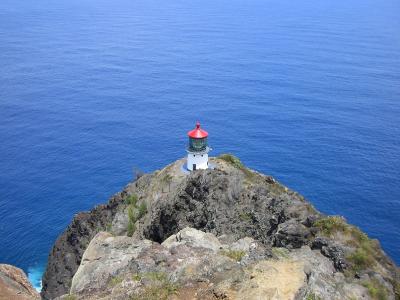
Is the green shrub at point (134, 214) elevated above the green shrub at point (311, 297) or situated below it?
below

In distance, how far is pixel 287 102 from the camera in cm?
12562

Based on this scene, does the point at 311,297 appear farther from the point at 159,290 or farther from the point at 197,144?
the point at 197,144

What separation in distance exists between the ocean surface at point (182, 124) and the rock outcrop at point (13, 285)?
33962 mm

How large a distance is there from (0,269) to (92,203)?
163 ft

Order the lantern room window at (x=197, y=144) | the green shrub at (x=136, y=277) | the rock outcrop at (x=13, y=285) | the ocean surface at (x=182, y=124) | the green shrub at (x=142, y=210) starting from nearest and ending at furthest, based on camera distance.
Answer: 1. the green shrub at (x=136, y=277)
2. the rock outcrop at (x=13, y=285)
3. the green shrub at (x=142, y=210)
4. the lantern room window at (x=197, y=144)
5. the ocean surface at (x=182, y=124)

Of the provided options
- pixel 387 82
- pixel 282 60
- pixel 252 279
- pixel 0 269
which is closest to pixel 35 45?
pixel 282 60

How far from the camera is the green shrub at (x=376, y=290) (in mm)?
26156

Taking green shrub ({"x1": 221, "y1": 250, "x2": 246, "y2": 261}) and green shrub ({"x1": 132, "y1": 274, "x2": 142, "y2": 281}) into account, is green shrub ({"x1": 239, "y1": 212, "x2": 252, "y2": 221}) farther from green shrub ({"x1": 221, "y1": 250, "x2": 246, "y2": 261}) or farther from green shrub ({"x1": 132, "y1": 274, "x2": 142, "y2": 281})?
green shrub ({"x1": 132, "y1": 274, "x2": 142, "y2": 281})

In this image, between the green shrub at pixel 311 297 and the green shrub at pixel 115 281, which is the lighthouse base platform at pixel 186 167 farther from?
the green shrub at pixel 311 297

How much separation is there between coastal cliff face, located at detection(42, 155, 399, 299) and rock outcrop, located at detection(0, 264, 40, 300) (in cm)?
359

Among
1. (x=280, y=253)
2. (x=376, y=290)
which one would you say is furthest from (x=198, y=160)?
(x=376, y=290)

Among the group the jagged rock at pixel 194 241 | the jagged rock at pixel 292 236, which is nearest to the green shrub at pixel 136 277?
the jagged rock at pixel 194 241

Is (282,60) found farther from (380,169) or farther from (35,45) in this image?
(35,45)

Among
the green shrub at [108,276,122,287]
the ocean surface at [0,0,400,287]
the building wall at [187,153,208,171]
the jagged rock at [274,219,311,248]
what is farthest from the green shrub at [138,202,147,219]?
the ocean surface at [0,0,400,287]
